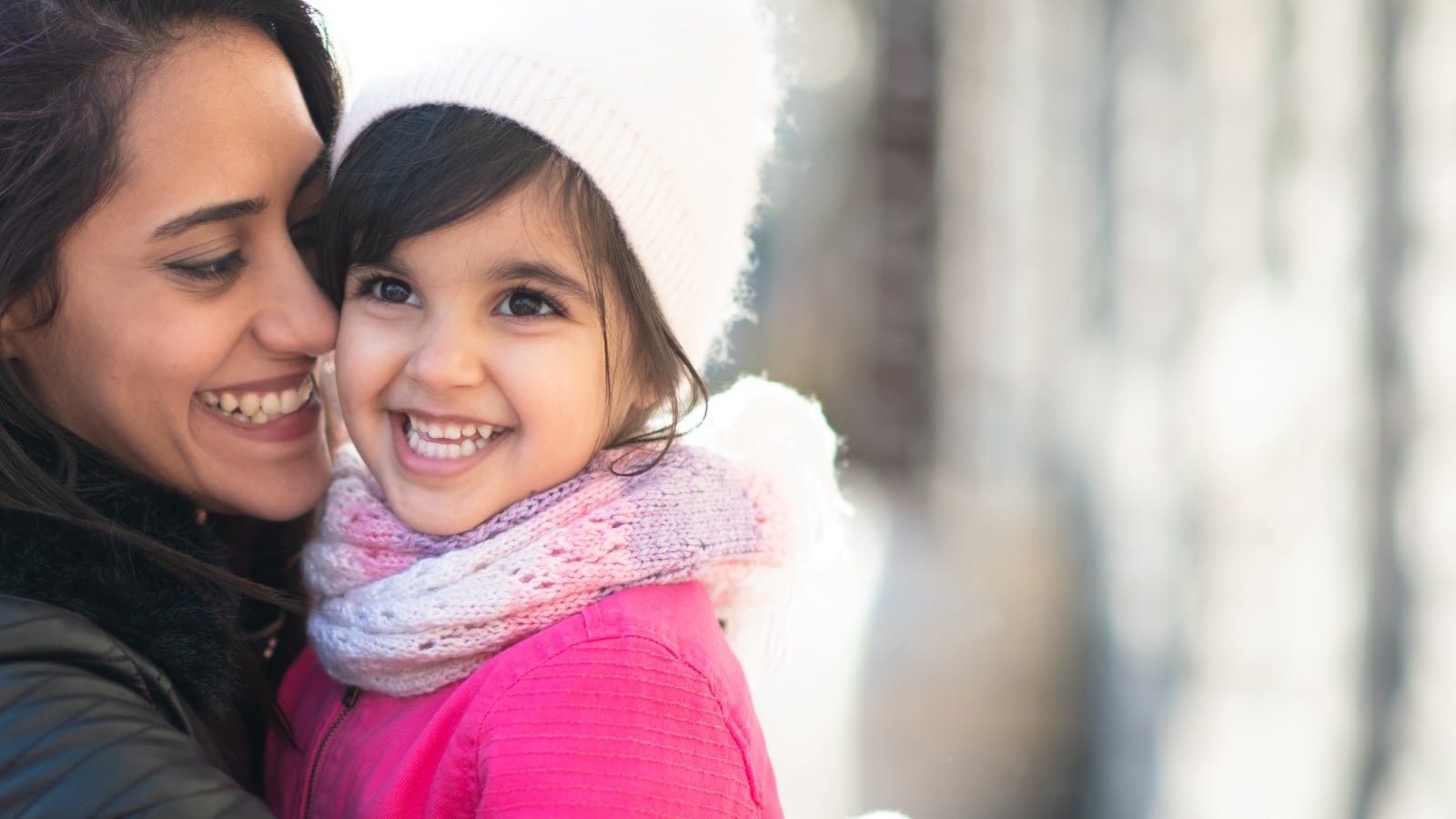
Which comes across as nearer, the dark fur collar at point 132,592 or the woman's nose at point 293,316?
the dark fur collar at point 132,592

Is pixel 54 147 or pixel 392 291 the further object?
pixel 392 291

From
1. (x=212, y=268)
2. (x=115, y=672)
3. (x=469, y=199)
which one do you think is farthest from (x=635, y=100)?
(x=115, y=672)

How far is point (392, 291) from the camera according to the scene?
155 cm

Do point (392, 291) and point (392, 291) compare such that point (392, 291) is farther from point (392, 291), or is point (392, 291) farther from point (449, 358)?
point (449, 358)

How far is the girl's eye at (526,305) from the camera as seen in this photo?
1.47 meters

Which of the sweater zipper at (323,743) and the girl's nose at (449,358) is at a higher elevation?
the girl's nose at (449,358)

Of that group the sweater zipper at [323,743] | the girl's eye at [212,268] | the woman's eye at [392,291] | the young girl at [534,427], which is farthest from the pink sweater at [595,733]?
the girl's eye at [212,268]

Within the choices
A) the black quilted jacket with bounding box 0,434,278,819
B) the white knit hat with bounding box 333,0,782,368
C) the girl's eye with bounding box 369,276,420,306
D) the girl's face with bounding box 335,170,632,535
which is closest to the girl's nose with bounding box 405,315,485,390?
the girl's face with bounding box 335,170,632,535

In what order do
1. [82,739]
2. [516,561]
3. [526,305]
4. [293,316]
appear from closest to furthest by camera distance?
1. [82,739]
2. [516,561]
3. [526,305]
4. [293,316]

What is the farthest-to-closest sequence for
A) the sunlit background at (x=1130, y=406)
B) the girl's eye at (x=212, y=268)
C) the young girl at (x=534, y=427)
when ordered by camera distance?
the sunlit background at (x=1130, y=406), the girl's eye at (x=212, y=268), the young girl at (x=534, y=427)

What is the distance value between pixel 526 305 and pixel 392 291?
193 millimetres

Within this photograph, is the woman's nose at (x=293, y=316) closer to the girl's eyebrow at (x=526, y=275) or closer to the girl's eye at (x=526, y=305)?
the girl's eyebrow at (x=526, y=275)

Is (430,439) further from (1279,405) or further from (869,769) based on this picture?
(869,769)

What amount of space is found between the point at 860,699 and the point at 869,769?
0.32 m
